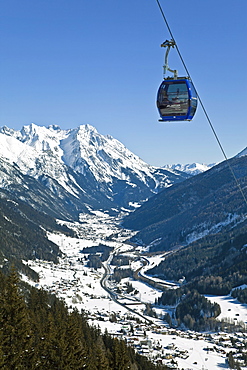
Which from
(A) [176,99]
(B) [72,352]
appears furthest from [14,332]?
(A) [176,99]

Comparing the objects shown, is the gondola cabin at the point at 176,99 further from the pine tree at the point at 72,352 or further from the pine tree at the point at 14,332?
the pine tree at the point at 72,352

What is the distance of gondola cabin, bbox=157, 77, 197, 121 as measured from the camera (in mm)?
33094

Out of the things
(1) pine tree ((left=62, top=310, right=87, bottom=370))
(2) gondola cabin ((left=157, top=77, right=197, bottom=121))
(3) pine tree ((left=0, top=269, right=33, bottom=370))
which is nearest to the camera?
(2) gondola cabin ((left=157, top=77, right=197, bottom=121))

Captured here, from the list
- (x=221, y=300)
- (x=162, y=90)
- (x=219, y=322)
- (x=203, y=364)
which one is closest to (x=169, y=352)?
(x=203, y=364)

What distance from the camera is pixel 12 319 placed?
1645 inches

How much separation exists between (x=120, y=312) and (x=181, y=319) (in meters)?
24.9

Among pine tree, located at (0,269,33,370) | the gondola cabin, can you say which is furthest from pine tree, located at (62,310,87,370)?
the gondola cabin

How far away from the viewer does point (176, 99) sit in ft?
110

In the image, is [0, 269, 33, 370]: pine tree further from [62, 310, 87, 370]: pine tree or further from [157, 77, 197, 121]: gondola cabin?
[157, 77, 197, 121]: gondola cabin

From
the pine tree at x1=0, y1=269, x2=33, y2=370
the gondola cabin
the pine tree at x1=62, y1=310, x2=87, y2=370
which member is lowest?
the pine tree at x1=62, y1=310, x2=87, y2=370

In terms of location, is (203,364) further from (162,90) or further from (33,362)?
(162,90)

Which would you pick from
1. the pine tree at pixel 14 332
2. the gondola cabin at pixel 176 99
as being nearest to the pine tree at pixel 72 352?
the pine tree at pixel 14 332

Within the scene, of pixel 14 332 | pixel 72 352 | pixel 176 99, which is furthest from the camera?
pixel 72 352

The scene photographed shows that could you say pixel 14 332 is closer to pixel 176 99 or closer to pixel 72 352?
pixel 72 352
